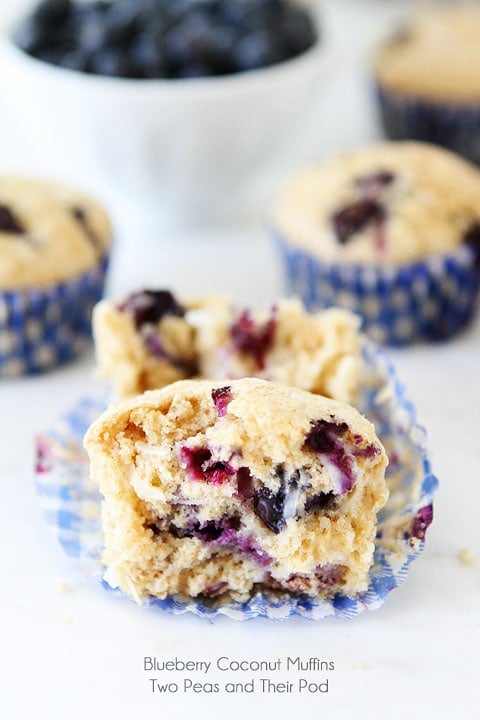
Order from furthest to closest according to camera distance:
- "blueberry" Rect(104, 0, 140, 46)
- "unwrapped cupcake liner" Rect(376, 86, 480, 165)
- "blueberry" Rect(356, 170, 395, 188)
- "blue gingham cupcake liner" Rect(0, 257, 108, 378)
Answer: "unwrapped cupcake liner" Rect(376, 86, 480, 165) < "blueberry" Rect(104, 0, 140, 46) < "blueberry" Rect(356, 170, 395, 188) < "blue gingham cupcake liner" Rect(0, 257, 108, 378)

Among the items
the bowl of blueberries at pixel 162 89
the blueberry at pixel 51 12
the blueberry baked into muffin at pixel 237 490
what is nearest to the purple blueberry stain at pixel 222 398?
the blueberry baked into muffin at pixel 237 490

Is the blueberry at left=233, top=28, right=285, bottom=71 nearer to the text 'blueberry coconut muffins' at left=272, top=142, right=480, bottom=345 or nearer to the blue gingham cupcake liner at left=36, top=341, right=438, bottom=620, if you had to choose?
the text 'blueberry coconut muffins' at left=272, top=142, right=480, bottom=345

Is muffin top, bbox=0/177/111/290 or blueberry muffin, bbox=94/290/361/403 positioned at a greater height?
muffin top, bbox=0/177/111/290

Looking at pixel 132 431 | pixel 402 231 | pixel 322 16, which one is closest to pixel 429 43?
pixel 322 16

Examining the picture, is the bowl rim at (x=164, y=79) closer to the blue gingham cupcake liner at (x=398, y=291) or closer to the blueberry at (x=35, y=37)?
the blueberry at (x=35, y=37)

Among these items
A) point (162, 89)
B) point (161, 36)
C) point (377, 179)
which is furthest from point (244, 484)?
point (161, 36)

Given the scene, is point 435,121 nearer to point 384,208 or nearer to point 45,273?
point 384,208

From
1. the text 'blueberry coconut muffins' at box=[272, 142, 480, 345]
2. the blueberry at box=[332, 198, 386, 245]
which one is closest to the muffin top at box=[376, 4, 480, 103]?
the text 'blueberry coconut muffins' at box=[272, 142, 480, 345]
